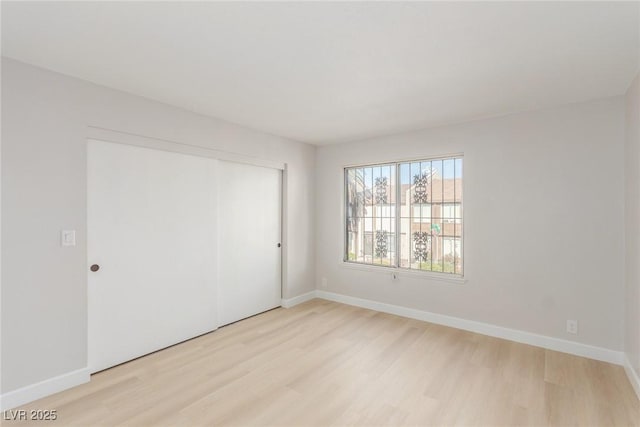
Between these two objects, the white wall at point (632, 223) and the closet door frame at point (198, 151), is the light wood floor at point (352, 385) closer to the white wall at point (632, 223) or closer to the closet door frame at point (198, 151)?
the white wall at point (632, 223)

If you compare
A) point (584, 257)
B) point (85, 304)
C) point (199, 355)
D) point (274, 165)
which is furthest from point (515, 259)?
point (85, 304)

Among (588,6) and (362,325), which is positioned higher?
(588,6)

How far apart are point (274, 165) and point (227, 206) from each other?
936 mm

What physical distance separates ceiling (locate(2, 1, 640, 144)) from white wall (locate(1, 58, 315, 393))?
0.21 m

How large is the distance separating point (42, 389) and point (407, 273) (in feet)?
12.2

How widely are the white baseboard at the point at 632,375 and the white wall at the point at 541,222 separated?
0.18m

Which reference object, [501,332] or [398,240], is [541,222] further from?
[398,240]

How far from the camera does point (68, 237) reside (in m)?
2.42

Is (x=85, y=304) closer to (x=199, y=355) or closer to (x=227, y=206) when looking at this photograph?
(x=199, y=355)

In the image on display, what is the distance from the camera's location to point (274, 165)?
4.23m

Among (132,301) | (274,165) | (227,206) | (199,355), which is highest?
(274,165)

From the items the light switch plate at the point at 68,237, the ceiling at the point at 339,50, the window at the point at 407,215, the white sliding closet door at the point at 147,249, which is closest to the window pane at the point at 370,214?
the window at the point at 407,215

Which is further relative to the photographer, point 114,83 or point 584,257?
point 584,257

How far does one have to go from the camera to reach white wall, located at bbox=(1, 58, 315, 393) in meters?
2.15
